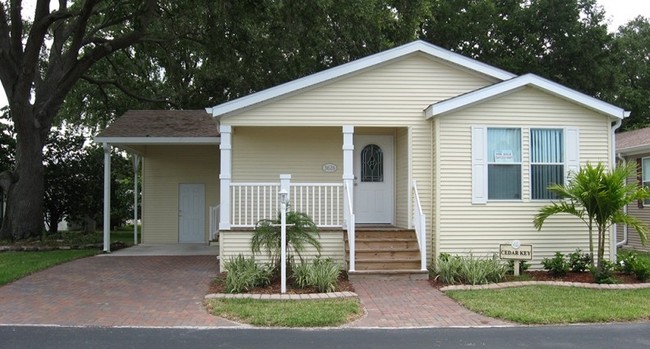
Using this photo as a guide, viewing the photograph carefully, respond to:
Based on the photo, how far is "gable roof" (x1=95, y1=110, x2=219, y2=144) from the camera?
49.8 ft

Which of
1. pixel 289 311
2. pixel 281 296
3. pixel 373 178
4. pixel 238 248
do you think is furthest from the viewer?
pixel 373 178

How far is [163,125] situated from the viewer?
1662cm

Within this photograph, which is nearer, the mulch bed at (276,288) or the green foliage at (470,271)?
the mulch bed at (276,288)

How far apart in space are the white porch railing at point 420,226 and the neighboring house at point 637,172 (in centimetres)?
787

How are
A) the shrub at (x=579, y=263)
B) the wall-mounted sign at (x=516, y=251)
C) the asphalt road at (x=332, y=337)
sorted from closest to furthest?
1. the asphalt road at (x=332, y=337)
2. the wall-mounted sign at (x=516, y=251)
3. the shrub at (x=579, y=263)

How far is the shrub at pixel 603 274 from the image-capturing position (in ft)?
32.7

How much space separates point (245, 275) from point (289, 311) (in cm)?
181

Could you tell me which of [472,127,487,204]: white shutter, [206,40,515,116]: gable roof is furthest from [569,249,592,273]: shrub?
[206,40,515,116]: gable roof

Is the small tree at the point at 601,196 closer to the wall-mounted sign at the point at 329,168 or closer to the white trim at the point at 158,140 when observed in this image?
the wall-mounted sign at the point at 329,168

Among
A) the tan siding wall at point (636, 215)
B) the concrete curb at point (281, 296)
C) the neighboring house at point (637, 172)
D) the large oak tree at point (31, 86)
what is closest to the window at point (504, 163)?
the concrete curb at point (281, 296)

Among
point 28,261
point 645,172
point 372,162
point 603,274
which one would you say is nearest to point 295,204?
point 372,162

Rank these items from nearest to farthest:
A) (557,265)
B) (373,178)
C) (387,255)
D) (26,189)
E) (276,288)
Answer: (276,288), (557,265), (387,255), (373,178), (26,189)

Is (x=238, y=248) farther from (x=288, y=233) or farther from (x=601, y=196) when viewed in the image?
(x=601, y=196)

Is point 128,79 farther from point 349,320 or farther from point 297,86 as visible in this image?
point 349,320
